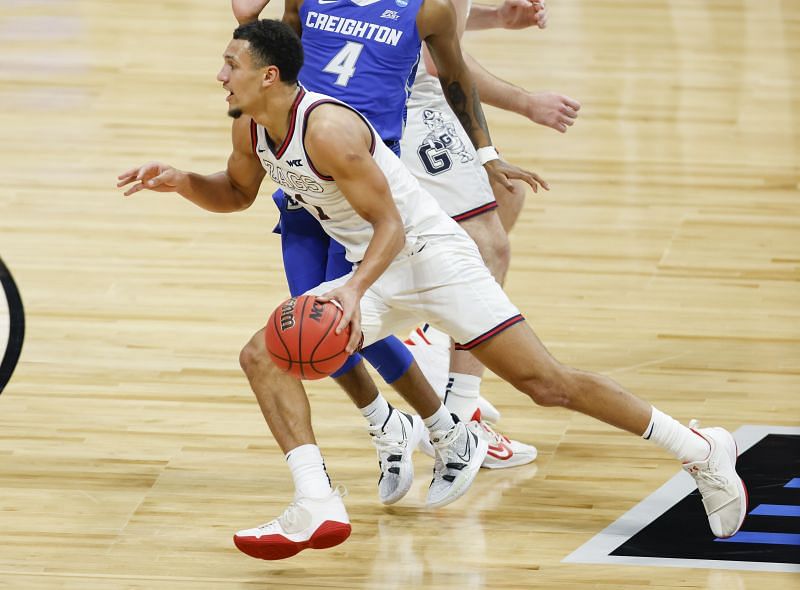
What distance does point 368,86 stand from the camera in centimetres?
461

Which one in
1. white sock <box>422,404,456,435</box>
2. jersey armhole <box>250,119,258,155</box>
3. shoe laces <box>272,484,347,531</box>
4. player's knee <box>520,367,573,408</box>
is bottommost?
white sock <box>422,404,456,435</box>

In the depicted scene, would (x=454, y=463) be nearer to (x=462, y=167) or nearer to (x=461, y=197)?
(x=461, y=197)

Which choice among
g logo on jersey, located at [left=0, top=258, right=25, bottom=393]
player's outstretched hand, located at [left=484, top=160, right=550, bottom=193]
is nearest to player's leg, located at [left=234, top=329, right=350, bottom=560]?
player's outstretched hand, located at [left=484, top=160, right=550, bottom=193]

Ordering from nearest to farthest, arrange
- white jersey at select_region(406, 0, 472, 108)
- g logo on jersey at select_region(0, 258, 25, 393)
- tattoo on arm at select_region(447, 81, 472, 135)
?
tattoo on arm at select_region(447, 81, 472, 135) → white jersey at select_region(406, 0, 472, 108) → g logo on jersey at select_region(0, 258, 25, 393)

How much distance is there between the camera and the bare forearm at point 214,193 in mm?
4414

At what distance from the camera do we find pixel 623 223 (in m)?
7.41

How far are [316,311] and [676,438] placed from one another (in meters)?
1.17

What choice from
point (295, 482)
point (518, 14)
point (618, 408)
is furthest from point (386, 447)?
point (518, 14)

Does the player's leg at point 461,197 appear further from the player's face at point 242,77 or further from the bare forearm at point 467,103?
the player's face at point 242,77

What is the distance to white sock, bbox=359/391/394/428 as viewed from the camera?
185 inches

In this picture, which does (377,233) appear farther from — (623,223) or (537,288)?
(623,223)

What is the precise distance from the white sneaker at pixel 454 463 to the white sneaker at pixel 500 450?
0.22 metres

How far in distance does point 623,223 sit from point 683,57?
328 cm

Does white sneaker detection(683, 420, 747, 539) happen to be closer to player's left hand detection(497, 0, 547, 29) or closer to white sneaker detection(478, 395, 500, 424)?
white sneaker detection(478, 395, 500, 424)
